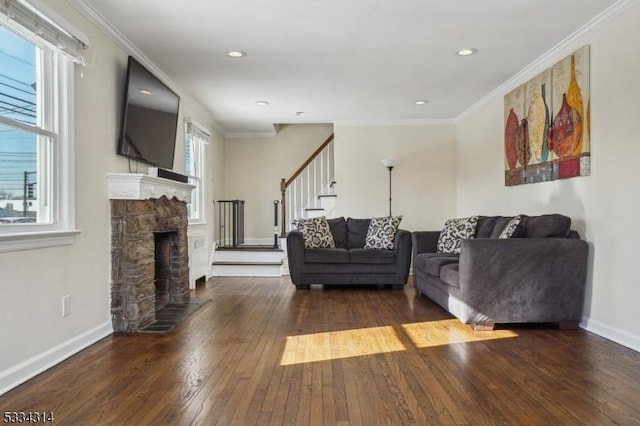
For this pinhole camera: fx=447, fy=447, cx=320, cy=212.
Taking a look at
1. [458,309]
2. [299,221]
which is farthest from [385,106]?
[458,309]

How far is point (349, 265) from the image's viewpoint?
5.67 m

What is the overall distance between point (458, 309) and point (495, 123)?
2.82 m

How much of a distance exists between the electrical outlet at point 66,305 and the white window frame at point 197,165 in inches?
115

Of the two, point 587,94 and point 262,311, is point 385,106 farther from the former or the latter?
point 262,311

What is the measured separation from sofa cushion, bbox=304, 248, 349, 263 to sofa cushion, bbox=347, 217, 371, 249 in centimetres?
62

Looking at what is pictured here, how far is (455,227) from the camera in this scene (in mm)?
5168

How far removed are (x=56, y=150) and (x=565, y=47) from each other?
4.17 meters

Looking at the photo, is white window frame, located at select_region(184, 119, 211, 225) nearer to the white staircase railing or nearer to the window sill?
the white staircase railing

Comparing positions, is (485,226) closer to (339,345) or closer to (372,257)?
(372,257)

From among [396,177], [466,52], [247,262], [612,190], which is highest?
[466,52]

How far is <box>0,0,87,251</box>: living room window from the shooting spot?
251 centimetres

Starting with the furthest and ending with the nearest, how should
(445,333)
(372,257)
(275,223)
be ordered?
(275,223), (372,257), (445,333)

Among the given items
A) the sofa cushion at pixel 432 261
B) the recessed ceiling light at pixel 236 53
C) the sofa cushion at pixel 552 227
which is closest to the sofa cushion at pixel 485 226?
the sofa cushion at pixel 432 261

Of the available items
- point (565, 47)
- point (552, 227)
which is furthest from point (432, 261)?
point (565, 47)
